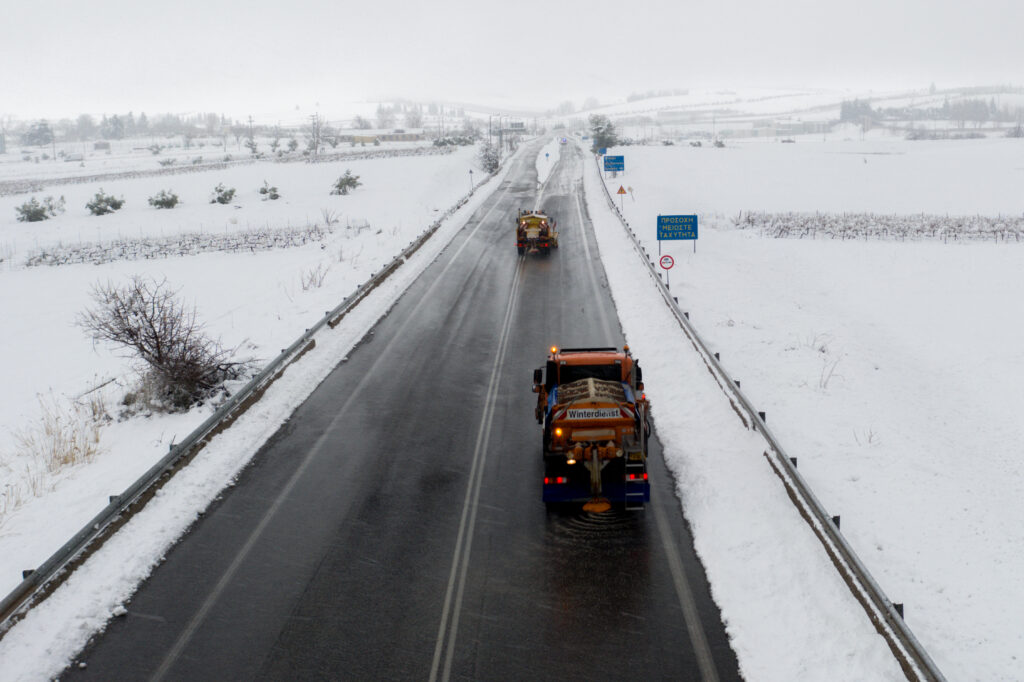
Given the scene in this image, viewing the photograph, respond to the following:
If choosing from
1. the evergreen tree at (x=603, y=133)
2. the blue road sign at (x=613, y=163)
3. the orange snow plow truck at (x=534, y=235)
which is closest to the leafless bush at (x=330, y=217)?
the orange snow plow truck at (x=534, y=235)

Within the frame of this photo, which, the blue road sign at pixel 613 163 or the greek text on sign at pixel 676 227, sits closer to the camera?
the greek text on sign at pixel 676 227

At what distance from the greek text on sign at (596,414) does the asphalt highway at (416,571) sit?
176cm

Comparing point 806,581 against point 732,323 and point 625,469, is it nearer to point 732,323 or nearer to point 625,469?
point 625,469

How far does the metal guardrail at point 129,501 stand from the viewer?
9.08 meters

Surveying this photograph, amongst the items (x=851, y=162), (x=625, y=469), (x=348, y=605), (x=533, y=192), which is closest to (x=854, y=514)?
(x=625, y=469)

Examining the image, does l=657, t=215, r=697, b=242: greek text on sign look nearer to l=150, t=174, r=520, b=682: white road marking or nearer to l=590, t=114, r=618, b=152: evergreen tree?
l=150, t=174, r=520, b=682: white road marking

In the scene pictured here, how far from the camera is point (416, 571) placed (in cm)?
996

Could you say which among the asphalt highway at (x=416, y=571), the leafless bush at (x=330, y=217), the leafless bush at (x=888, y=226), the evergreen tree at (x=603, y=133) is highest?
the evergreen tree at (x=603, y=133)

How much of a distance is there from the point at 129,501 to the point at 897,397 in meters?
16.6

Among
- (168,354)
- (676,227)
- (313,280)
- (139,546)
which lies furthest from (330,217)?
(139,546)

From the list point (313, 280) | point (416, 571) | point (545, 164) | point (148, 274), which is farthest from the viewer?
point (545, 164)

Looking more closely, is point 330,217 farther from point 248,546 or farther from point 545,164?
point 248,546

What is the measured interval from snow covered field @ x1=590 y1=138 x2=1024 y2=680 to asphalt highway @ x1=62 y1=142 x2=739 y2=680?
1115mm

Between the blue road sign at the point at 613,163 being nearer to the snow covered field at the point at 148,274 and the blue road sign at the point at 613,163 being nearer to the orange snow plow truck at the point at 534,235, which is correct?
the snow covered field at the point at 148,274
